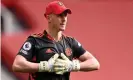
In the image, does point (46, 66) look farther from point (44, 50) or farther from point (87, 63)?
point (87, 63)

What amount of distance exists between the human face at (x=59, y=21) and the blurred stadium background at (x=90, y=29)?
136 centimetres

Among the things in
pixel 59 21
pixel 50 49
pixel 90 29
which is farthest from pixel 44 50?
pixel 90 29

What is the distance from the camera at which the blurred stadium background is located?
3.03 m

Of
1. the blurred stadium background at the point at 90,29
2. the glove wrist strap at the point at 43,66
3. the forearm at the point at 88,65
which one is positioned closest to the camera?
the glove wrist strap at the point at 43,66

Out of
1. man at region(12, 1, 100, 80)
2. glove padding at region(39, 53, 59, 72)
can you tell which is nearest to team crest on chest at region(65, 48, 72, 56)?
man at region(12, 1, 100, 80)

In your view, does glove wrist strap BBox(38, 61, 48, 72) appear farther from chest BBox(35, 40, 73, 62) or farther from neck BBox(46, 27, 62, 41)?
neck BBox(46, 27, 62, 41)

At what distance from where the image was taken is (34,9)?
3051 millimetres

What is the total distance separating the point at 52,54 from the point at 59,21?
0.16m

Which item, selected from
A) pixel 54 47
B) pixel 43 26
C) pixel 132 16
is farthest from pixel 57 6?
pixel 132 16

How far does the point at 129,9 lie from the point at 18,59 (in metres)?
1.77

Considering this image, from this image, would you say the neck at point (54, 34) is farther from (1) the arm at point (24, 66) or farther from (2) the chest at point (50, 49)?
(1) the arm at point (24, 66)

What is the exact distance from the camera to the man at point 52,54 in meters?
1.59

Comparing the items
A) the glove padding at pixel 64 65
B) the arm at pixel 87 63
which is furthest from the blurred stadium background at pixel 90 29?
the glove padding at pixel 64 65

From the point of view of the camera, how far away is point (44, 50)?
5.36 ft
